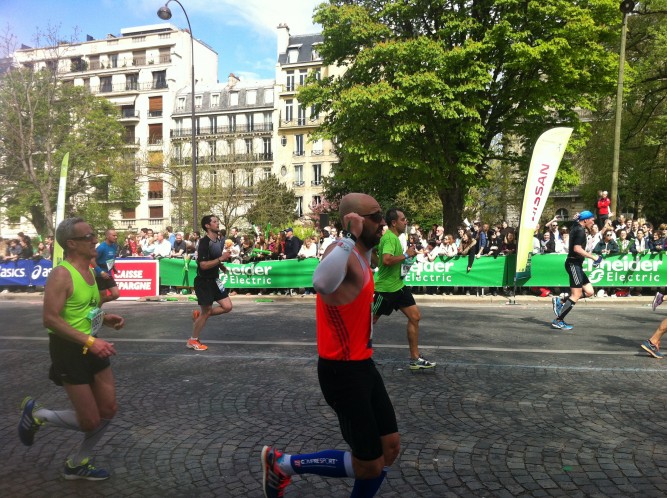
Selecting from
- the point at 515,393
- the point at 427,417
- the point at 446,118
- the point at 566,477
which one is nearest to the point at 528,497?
the point at 566,477

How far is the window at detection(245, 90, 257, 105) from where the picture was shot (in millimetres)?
61281

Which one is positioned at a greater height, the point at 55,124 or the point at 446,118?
the point at 55,124

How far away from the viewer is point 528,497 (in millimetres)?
3307

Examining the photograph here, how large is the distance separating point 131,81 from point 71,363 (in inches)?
2613

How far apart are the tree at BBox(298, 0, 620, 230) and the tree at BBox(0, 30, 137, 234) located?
13.9m

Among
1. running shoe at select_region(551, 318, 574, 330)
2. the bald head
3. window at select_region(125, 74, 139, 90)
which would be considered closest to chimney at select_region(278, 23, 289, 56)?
window at select_region(125, 74, 139, 90)

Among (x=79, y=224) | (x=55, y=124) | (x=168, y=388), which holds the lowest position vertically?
(x=168, y=388)

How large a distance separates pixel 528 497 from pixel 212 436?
238cm

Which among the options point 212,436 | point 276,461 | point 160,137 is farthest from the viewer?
point 160,137

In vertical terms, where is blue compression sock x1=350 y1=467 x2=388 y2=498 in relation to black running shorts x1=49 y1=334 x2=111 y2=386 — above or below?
below

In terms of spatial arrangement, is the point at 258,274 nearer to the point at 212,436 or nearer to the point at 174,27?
the point at 212,436

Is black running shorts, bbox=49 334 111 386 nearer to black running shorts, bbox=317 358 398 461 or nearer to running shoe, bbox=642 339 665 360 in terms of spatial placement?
black running shorts, bbox=317 358 398 461

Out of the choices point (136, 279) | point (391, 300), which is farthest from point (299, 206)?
point (391, 300)

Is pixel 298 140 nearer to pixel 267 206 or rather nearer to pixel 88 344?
pixel 267 206
